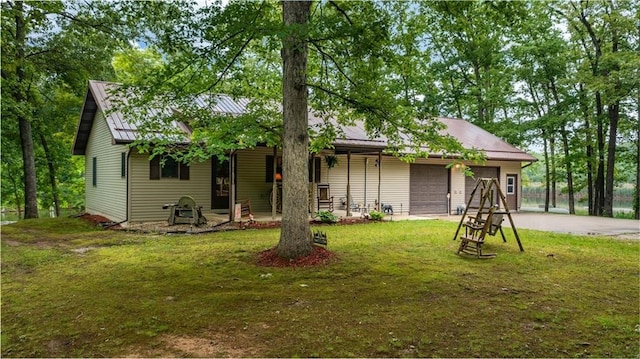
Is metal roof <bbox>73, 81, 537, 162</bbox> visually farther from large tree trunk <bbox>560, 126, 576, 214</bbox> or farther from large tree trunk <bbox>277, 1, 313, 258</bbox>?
large tree trunk <bbox>560, 126, 576, 214</bbox>

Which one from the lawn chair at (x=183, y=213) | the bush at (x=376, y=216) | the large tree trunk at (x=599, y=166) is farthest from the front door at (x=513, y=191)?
the lawn chair at (x=183, y=213)

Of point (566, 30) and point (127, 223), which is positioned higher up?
point (566, 30)

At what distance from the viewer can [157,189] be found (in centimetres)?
1198

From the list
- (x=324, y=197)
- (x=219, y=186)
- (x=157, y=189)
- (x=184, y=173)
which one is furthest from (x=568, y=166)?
(x=157, y=189)

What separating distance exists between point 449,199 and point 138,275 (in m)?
14.2

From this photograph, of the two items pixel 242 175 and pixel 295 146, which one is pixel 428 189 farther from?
pixel 295 146

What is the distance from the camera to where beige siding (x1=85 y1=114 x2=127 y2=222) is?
12.2m

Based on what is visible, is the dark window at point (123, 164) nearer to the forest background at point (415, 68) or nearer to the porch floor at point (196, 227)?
the porch floor at point (196, 227)

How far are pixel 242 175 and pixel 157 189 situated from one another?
2.83m

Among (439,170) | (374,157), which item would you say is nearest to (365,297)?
(374,157)

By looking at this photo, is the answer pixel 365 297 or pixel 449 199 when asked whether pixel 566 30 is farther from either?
pixel 365 297

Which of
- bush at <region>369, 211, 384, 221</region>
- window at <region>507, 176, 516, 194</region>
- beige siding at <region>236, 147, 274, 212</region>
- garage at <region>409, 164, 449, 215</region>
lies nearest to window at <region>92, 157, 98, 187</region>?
beige siding at <region>236, 147, 274, 212</region>

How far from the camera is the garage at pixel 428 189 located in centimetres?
1670

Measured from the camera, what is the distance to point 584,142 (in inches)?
757
